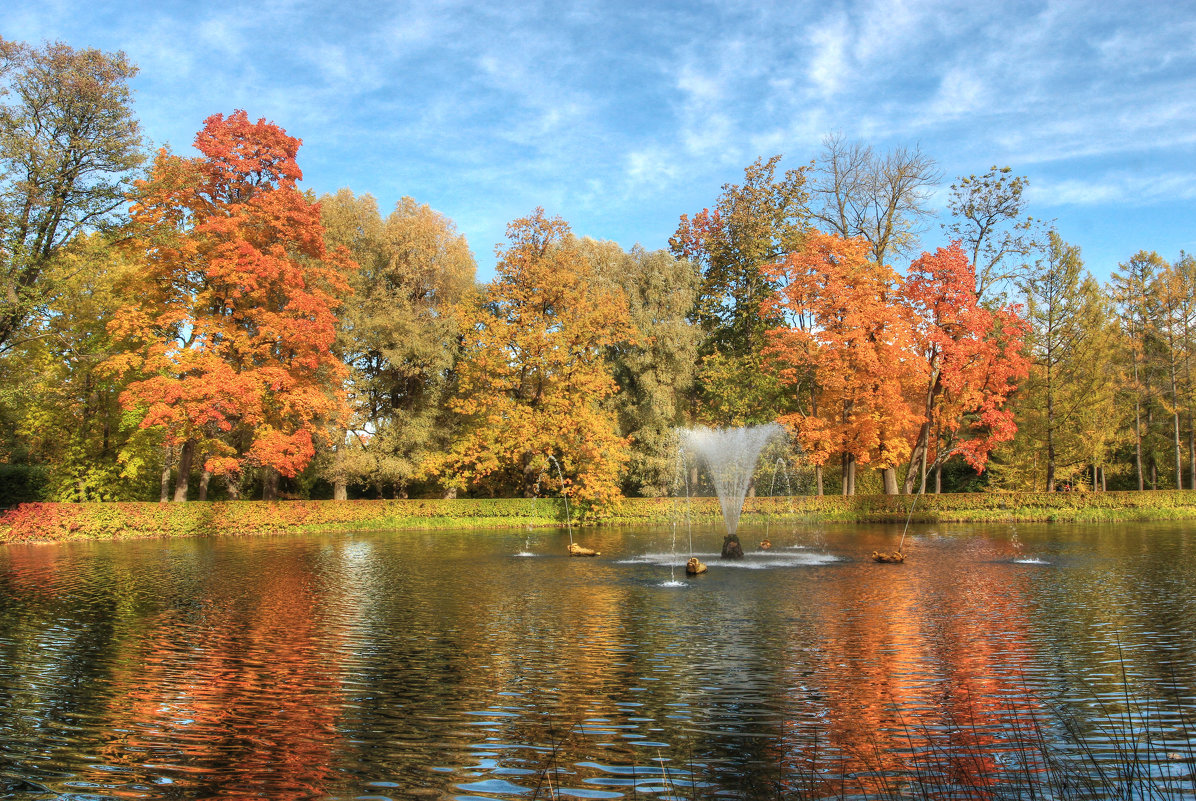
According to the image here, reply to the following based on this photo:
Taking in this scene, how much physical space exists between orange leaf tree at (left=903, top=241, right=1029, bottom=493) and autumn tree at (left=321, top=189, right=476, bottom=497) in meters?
22.1

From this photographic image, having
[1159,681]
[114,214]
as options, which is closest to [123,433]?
[114,214]

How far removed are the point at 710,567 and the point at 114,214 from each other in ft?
76.3

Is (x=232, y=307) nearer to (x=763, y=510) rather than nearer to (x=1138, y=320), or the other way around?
(x=763, y=510)

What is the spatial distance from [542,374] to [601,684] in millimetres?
28757

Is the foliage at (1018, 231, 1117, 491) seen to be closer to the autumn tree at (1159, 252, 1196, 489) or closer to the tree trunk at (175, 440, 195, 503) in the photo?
the autumn tree at (1159, 252, 1196, 489)

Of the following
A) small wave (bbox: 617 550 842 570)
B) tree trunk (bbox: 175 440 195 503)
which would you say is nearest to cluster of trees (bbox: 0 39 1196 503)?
tree trunk (bbox: 175 440 195 503)

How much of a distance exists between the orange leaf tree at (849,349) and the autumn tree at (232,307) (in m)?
21.2

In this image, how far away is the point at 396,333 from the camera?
3803 centimetres

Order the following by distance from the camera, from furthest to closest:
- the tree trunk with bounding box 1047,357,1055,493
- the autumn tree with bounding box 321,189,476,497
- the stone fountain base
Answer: the tree trunk with bounding box 1047,357,1055,493, the autumn tree with bounding box 321,189,476,497, the stone fountain base

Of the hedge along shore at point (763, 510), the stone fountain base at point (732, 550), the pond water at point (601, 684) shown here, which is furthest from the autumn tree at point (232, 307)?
the stone fountain base at point (732, 550)

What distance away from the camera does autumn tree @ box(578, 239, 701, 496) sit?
129 feet

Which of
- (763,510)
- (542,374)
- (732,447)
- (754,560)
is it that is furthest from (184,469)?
(763,510)

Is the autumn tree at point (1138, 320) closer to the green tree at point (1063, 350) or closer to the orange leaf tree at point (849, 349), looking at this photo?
the green tree at point (1063, 350)

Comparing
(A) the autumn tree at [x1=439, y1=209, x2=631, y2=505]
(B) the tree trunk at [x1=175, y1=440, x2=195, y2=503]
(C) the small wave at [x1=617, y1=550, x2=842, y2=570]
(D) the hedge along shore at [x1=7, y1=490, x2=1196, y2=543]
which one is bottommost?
(C) the small wave at [x1=617, y1=550, x2=842, y2=570]
